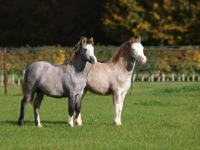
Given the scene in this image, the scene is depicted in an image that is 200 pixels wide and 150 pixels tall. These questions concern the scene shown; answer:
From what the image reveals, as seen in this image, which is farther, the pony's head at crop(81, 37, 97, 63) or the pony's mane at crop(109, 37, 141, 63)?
the pony's mane at crop(109, 37, 141, 63)

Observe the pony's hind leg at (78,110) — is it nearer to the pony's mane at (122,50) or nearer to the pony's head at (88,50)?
the pony's head at (88,50)

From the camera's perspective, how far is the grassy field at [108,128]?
1396cm

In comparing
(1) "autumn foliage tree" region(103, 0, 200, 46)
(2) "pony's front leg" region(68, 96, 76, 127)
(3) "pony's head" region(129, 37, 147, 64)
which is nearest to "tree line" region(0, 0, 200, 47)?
(1) "autumn foliage tree" region(103, 0, 200, 46)

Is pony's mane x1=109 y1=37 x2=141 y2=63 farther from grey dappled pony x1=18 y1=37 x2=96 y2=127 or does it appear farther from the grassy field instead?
the grassy field

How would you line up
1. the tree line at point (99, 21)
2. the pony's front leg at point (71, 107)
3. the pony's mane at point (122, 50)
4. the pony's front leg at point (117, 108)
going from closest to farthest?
the pony's front leg at point (71, 107) < the pony's front leg at point (117, 108) < the pony's mane at point (122, 50) < the tree line at point (99, 21)

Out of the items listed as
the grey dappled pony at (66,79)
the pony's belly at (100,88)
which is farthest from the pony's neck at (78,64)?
the pony's belly at (100,88)

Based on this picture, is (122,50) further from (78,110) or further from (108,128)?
(108,128)

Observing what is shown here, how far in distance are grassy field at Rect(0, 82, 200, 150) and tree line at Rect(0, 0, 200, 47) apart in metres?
28.9

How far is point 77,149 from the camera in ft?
43.8

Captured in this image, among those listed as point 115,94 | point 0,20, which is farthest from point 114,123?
point 0,20

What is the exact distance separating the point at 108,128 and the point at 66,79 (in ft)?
4.58

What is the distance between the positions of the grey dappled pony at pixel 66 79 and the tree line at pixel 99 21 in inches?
1411

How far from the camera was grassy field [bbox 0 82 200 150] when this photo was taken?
14.0 metres

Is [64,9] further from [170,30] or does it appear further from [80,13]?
[170,30]
